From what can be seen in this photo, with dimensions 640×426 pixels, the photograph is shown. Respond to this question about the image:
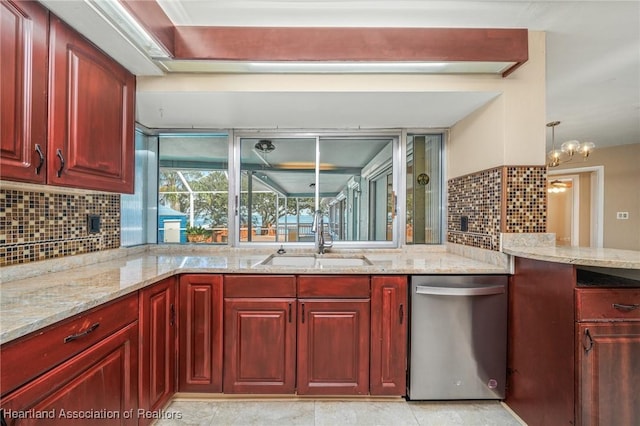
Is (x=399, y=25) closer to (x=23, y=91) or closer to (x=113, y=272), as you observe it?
(x=23, y=91)

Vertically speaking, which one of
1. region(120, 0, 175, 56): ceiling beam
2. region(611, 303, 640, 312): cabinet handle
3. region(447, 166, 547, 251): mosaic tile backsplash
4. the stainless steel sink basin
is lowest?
region(611, 303, 640, 312): cabinet handle

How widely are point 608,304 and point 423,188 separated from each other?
150 centimetres

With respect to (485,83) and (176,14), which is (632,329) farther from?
(176,14)

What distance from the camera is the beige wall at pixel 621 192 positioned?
14.6 ft

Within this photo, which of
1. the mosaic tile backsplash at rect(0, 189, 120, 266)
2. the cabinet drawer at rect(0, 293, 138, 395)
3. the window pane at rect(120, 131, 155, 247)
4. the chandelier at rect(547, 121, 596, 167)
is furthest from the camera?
the chandelier at rect(547, 121, 596, 167)

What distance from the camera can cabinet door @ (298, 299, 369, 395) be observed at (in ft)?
5.88

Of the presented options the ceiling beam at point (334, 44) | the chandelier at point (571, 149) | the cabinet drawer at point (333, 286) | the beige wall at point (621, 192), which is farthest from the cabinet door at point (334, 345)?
the beige wall at point (621, 192)

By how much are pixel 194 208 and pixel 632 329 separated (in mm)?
2973

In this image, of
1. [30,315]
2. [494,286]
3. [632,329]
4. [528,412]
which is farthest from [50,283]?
[632,329]

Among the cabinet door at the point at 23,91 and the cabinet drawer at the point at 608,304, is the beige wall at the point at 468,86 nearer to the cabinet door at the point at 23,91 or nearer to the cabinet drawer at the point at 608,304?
the cabinet door at the point at 23,91

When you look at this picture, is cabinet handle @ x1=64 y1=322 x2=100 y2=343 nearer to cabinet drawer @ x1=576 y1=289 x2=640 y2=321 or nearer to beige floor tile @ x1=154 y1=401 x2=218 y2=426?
beige floor tile @ x1=154 y1=401 x2=218 y2=426

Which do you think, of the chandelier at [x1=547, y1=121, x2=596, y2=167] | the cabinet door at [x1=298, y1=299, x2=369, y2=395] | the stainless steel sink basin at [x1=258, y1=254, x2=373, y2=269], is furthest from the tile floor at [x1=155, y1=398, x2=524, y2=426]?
the chandelier at [x1=547, y1=121, x2=596, y2=167]

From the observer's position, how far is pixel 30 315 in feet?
3.11

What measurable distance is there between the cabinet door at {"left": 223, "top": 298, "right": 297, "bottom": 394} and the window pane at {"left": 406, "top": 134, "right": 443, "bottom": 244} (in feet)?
4.53
